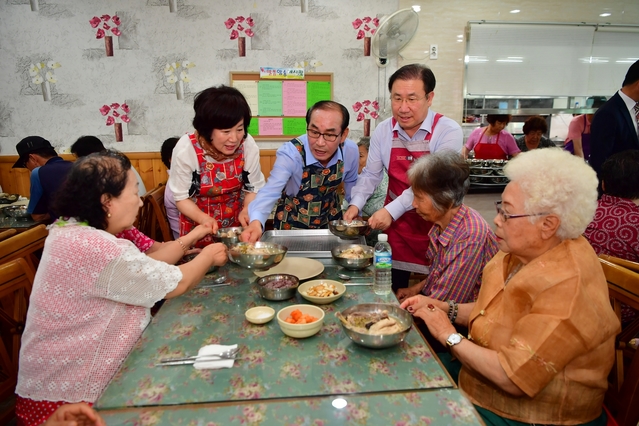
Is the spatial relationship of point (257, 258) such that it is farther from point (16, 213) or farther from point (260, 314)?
point (16, 213)

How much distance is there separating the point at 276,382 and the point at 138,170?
4573mm

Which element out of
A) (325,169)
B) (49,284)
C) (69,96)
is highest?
(69,96)

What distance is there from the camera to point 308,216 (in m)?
2.96

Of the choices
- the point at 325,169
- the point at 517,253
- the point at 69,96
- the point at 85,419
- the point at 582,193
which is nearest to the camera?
the point at 85,419

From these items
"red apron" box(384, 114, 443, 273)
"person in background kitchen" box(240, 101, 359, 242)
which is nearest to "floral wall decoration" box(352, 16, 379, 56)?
"person in background kitchen" box(240, 101, 359, 242)

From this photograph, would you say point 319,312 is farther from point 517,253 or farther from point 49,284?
point 49,284

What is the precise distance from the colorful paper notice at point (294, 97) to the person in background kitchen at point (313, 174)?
2.27m

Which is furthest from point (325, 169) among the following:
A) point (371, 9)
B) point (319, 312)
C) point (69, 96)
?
point (69, 96)

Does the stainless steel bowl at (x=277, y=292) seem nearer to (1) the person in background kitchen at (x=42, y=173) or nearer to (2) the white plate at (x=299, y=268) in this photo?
(2) the white plate at (x=299, y=268)

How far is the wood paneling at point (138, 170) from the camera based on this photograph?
5086mm

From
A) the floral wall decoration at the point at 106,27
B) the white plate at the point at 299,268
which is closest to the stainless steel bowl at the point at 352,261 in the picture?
the white plate at the point at 299,268

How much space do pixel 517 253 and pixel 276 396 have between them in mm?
988

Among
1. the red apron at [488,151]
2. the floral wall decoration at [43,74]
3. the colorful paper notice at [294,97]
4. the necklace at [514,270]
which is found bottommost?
the necklace at [514,270]

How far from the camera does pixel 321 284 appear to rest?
6.00 ft
